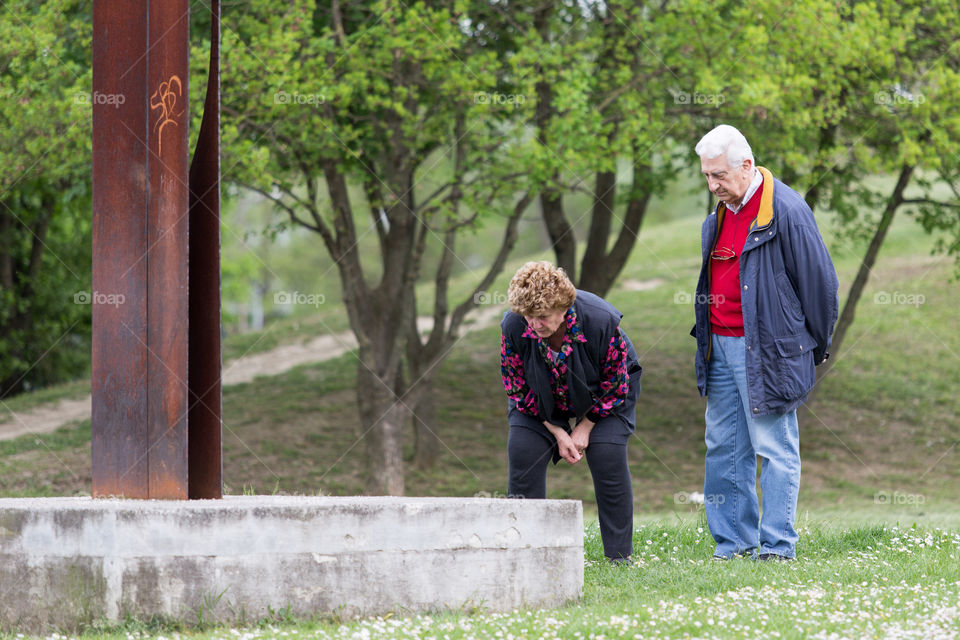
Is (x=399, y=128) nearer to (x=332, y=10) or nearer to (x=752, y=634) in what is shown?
(x=332, y=10)

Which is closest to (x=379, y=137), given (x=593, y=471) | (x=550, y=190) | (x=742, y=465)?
(x=550, y=190)

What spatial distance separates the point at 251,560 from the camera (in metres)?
4.27

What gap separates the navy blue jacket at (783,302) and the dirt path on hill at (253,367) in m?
12.7

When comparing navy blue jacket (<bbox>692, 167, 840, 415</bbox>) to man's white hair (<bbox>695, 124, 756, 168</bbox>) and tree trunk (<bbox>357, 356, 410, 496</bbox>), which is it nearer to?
man's white hair (<bbox>695, 124, 756, 168</bbox>)

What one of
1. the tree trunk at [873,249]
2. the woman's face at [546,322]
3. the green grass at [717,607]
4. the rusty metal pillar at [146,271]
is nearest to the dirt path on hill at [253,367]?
the tree trunk at [873,249]

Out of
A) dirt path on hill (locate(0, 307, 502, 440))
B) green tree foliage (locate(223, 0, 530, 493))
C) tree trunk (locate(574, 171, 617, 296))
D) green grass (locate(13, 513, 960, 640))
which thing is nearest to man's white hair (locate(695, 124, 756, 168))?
green grass (locate(13, 513, 960, 640))

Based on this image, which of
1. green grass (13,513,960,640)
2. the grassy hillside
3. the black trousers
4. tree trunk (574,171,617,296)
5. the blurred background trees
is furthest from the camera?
tree trunk (574,171,617,296)

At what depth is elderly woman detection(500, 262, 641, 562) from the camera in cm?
523

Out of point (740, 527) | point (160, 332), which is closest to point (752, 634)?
point (740, 527)

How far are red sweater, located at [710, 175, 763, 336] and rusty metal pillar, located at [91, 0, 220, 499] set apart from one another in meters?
2.54

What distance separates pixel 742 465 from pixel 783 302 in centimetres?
92

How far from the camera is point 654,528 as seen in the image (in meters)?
6.41

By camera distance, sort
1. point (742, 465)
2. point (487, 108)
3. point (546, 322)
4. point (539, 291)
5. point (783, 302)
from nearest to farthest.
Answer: point (539, 291)
point (546, 322)
point (783, 302)
point (742, 465)
point (487, 108)

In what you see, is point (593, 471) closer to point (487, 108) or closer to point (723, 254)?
point (723, 254)
